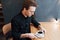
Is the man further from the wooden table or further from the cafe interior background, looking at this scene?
the cafe interior background

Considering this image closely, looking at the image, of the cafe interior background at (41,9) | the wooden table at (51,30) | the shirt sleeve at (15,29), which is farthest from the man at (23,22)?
the cafe interior background at (41,9)

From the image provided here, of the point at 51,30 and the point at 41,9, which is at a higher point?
the point at 41,9

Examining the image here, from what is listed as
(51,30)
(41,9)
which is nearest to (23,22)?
(51,30)

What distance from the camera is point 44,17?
97.3 inches

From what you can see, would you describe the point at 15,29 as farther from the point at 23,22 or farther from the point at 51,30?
the point at 51,30

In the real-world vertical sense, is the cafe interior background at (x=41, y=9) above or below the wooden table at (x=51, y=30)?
above

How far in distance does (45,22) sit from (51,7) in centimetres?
26

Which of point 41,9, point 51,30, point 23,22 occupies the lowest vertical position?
point 51,30

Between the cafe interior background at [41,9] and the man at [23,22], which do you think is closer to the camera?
the man at [23,22]

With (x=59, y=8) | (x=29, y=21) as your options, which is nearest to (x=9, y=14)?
(x=29, y=21)

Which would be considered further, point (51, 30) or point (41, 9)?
point (41, 9)

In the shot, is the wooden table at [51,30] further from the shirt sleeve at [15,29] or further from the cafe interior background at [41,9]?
the shirt sleeve at [15,29]

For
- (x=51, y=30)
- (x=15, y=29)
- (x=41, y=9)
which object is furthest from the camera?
(x=41, y=9)

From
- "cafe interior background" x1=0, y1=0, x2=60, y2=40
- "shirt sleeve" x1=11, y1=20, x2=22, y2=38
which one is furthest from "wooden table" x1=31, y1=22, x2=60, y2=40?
"shirt sleeve" x1=11, y1=20, x2=22, y2=38
